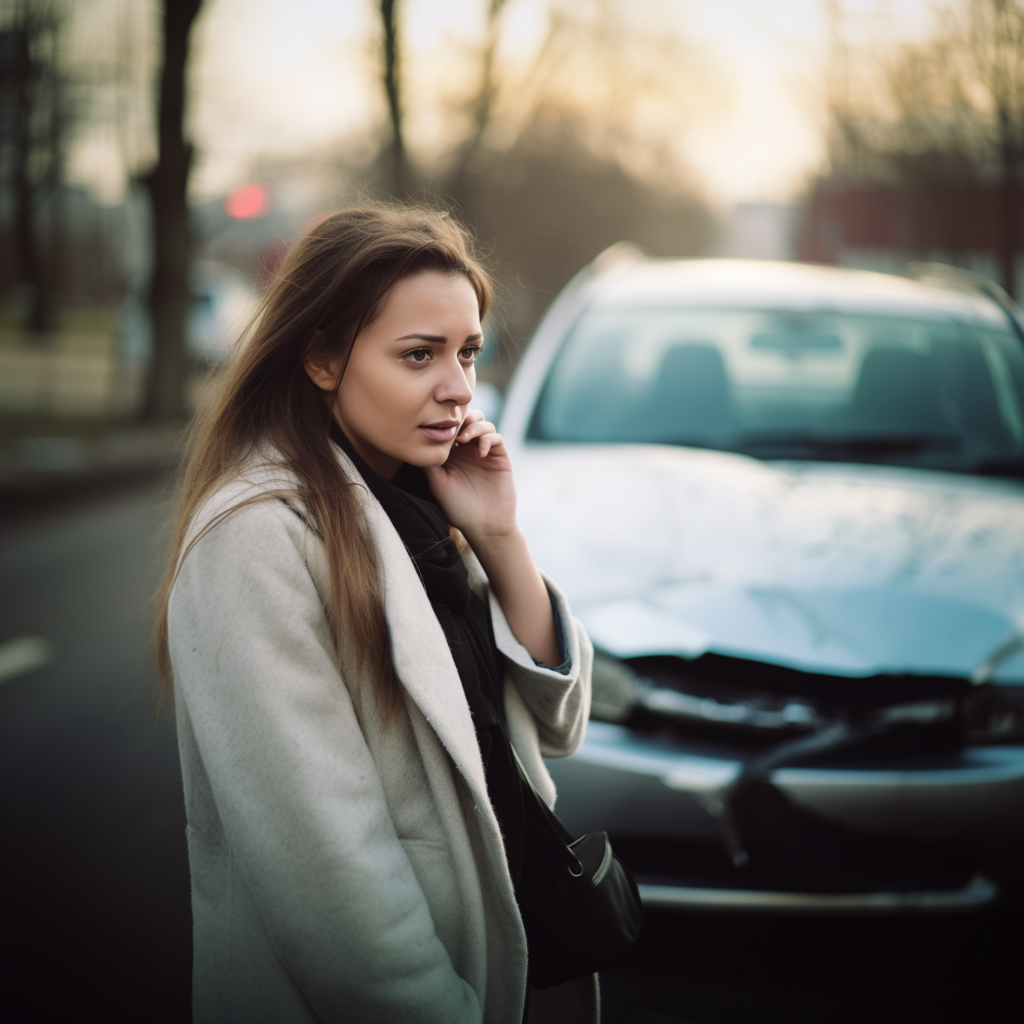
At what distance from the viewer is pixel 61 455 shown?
40.7 ft

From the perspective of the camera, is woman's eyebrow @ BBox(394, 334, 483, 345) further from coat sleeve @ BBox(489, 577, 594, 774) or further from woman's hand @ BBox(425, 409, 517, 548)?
coat sleeve @ BBox(489, 577, 594, 774)

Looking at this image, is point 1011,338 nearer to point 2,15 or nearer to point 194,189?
point 194,189

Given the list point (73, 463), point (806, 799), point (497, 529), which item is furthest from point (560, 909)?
point (73, 463)

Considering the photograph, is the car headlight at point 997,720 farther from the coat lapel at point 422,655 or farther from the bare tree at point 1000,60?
the bare tree at point 1000,60

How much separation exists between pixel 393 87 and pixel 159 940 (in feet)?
44.9

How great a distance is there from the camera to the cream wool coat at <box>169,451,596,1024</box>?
1.35 metres

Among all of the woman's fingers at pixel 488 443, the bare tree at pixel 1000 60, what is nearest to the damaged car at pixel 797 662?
the woman's fingers at pixel 488 443

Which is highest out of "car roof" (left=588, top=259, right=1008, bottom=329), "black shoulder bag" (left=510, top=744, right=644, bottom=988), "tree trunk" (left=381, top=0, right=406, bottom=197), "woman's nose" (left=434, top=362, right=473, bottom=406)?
"tree trunk" (left=381, top=0, right=406, bottom=197)

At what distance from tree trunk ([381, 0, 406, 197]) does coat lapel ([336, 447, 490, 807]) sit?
43.8 ft

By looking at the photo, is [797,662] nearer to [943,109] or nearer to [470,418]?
[470,418]

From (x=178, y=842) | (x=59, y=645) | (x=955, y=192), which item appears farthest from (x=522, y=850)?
(x=955, y=192)

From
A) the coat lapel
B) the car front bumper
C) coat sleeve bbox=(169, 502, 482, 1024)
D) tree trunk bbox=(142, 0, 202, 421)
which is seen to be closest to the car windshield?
the car front bumper

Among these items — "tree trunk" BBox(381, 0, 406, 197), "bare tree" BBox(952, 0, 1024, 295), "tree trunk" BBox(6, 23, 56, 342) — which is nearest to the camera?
"bare tree" BBox(952, 0, 1024, 295)

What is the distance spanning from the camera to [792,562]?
2998mm
